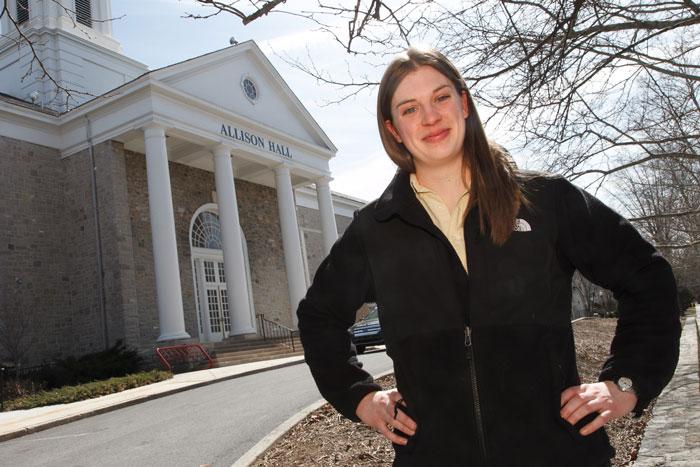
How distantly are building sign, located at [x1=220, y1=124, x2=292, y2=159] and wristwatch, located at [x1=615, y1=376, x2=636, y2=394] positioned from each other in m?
21.8

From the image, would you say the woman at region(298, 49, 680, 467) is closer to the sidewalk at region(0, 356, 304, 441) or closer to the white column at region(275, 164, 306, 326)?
the sidewalk at region(0, 356, 304, 441)

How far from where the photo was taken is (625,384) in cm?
183

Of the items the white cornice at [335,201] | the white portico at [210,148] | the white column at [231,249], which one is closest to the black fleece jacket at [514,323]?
the white portico at [210,148]

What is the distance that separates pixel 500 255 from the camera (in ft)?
5.91

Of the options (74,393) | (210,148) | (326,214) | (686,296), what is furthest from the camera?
(686,296)

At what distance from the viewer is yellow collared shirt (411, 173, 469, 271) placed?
195 centimetres

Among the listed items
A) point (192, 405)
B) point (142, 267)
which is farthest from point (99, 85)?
point (192, 405)

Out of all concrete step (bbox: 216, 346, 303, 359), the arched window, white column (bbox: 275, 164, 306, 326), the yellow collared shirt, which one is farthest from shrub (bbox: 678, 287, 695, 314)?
the yellow collared shirt

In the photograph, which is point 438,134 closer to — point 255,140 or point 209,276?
point 255,140

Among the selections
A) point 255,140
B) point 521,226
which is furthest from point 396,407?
point 255,140

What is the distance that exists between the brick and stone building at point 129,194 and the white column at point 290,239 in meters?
0.06

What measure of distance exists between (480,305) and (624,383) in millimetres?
523

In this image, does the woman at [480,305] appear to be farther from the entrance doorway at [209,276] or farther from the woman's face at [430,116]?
the entrance doorway at [209,276]

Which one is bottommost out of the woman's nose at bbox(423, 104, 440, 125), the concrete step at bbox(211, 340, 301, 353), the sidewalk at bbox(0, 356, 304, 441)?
the sidewalk at bbox(0, 356, 304, 441)
